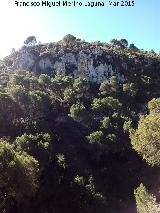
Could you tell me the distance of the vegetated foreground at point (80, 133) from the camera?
48.6 metres

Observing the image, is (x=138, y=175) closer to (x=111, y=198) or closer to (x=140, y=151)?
(x=111, y=198)

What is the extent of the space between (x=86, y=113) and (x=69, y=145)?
1418cm

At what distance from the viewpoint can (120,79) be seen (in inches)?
4941

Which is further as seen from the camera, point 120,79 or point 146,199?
point 120,79

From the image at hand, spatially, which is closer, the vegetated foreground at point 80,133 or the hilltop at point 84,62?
the vegetated foreground at point 80,133

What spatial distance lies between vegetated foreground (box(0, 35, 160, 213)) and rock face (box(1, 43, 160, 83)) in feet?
1.15

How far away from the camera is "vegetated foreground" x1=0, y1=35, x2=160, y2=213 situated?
48562mm

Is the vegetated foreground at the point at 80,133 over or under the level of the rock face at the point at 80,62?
under

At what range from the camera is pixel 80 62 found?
438ft

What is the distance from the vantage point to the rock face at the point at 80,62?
129500 mm

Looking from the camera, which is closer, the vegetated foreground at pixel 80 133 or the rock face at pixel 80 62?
the vegetated foreground at pixel 80 133

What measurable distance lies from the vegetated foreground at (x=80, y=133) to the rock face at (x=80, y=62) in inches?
13.7

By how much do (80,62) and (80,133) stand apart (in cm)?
4914

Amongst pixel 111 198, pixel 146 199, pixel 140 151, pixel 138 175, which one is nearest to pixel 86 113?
pixel 138 175
